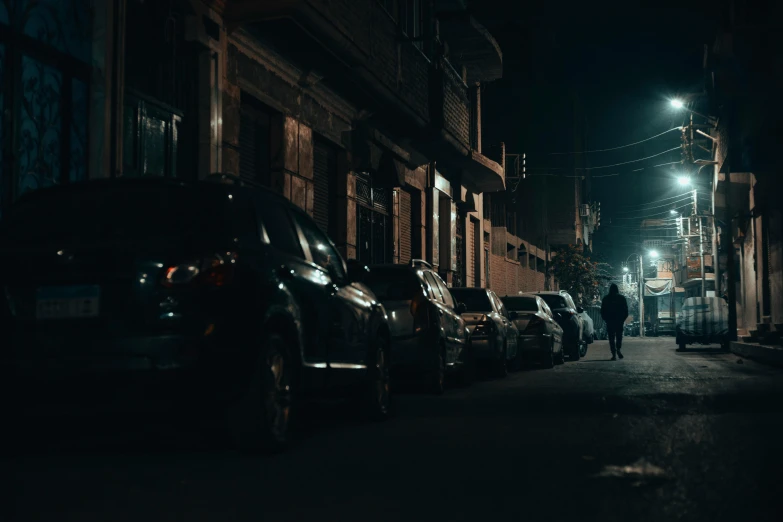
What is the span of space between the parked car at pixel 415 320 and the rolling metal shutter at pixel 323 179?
20.8 ft

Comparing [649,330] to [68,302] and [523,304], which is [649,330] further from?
[68,302]

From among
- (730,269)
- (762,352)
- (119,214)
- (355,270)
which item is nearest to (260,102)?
(355,270)

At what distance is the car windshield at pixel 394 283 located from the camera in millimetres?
12250

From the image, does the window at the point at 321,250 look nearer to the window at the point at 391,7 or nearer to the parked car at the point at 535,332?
the parked car at the point at 535,332

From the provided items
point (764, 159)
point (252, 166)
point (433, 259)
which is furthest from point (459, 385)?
point (764, 159)

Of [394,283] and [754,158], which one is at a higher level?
[754,158]

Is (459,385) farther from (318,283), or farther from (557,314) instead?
(557,314)

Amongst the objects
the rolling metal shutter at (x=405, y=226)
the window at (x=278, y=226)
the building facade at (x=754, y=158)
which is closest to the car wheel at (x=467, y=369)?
the window at (x=278, y=226)

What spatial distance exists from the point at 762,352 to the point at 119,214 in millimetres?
19540

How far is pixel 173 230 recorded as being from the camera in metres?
6.66

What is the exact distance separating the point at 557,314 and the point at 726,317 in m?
9.70

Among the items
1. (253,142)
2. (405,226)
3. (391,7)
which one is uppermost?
(391,7)

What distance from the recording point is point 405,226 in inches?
1034

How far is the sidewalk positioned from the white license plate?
55.9 ft
